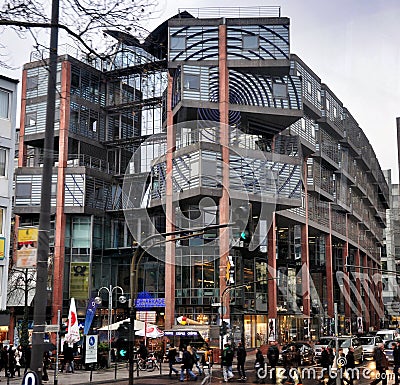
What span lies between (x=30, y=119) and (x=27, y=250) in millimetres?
54524

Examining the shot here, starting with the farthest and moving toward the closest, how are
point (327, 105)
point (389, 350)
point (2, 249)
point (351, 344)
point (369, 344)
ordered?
point (327, 105) < point (369, 344) < point (351, 344) < point (389, 350) < point (2, 249)

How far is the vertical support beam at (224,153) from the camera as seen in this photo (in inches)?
2088

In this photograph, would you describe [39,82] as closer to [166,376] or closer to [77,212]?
[77,212]

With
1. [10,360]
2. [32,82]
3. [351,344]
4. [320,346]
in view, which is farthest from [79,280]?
[10,360]

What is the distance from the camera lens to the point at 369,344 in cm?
4656

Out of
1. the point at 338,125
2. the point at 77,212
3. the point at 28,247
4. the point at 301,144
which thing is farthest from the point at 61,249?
the point at 28,247

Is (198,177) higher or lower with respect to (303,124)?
lower

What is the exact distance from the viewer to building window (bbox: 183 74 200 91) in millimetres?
54509

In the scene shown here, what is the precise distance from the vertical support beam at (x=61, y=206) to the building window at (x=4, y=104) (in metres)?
28.9

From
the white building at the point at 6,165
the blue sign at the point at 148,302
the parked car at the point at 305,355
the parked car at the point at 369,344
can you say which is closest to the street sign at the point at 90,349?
the white building at the point at 6,165

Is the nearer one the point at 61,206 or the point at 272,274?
the point at 61,206

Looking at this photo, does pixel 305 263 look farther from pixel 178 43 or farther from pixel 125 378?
pixel 125 378

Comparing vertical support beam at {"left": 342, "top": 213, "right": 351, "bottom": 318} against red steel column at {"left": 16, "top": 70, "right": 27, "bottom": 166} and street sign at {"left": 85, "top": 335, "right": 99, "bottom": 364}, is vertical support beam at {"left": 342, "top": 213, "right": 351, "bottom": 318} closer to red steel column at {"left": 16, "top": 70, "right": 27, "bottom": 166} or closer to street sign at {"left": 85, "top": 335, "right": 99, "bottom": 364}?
red steel column at {"left": 16, "top": 70, "right": 27, "bottom": 166}

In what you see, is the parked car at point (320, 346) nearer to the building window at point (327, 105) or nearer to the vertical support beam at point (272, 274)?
the vertical support beam at point (272, 274)
